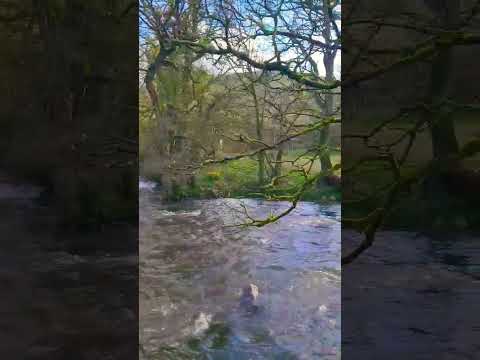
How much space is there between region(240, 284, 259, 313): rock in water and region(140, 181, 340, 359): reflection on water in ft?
0.07

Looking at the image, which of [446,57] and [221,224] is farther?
[221,224]

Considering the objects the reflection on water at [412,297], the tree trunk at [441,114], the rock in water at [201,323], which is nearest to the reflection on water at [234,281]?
the rock in water at [201,323]

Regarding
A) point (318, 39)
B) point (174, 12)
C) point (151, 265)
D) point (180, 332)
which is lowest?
point (180, 332)

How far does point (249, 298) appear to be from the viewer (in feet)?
7.89

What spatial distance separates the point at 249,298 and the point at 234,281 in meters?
0.11

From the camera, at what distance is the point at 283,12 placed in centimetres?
252

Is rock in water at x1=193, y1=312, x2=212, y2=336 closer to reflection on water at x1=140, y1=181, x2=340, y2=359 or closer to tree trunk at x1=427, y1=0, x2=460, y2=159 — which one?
reflection on water at x1=140, y1=181, x2=340, y2=359

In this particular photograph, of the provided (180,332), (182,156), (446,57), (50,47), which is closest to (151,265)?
(180,332)

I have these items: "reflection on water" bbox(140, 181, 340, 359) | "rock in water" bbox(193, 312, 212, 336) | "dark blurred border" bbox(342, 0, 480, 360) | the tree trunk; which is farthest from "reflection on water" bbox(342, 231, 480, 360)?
"rock in water" bbox(193, 312, 212, 336)

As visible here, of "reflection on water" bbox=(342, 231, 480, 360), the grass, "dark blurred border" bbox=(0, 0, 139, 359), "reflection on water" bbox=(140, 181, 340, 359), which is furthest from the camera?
the grass

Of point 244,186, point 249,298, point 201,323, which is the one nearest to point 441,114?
point 244,186

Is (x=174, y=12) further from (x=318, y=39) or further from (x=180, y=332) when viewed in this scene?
(x=180, y=332)

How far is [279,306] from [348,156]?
911 mm

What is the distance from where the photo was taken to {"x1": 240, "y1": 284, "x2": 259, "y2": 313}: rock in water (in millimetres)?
2381
